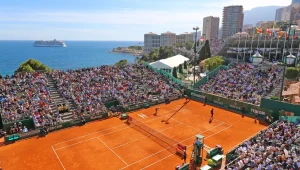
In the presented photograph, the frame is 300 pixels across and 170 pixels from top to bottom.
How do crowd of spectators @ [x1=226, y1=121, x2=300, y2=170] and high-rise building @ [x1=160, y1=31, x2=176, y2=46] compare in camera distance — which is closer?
crowd of spectators @ [x1=226, y1=121, x2=300, y2=170]

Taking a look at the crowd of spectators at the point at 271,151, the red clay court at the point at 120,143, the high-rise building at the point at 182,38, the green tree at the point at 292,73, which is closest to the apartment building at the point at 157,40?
the high-rise building at the point at 182,38

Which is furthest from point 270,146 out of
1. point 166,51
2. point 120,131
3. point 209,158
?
point 166,51

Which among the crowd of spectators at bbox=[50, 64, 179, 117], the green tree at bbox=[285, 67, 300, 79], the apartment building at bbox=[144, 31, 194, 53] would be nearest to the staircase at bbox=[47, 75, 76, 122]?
the crowd of spectators at bbox=[50, 64, 179, 117]

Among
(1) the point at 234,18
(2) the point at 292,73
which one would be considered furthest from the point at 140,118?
A: (1) the point at 234,18

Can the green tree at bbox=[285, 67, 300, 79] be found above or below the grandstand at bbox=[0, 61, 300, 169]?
above

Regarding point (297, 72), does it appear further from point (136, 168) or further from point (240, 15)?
point (240, 15)

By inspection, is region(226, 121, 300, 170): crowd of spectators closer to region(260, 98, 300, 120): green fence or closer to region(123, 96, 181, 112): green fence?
region(260, 98, 300, 120): green fence

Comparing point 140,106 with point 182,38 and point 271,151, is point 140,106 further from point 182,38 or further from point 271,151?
point 182,38
